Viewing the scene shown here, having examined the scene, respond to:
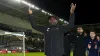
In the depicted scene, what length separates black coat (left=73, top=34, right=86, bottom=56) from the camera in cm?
879

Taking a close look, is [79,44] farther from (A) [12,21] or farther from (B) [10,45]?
(A) [12,21]

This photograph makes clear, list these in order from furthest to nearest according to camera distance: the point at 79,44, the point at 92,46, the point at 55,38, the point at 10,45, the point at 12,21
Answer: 1. the point at 12,21
2. the point at 10,45
3. the point at 79,44
4. the point at 92,46
5. the point at 55,38

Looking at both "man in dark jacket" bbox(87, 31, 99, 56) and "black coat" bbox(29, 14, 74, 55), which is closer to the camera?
"black coat" bbox(29, 14, 74, 55)

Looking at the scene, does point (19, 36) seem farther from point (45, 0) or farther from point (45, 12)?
point (45, 12)

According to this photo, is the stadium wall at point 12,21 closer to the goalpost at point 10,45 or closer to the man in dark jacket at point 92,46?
the goalpost at point 10,45

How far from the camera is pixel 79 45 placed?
892 cm

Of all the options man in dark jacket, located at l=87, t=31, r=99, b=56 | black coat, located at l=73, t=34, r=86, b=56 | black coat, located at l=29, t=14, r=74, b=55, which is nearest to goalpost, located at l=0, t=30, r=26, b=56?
black coat, located at l=73, t=34, r=86, b=56

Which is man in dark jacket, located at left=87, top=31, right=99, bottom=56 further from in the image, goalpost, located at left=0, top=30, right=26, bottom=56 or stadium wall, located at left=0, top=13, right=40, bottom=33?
stadium wall, located at left=0, top=13, right=40, bottom=33

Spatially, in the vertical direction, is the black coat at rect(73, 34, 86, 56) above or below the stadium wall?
below

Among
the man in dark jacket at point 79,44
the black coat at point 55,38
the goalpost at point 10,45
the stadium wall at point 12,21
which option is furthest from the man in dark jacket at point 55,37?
the stadium wall at point 12,21

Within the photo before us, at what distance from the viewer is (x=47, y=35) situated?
580 centimetres

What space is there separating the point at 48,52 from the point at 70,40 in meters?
3.18

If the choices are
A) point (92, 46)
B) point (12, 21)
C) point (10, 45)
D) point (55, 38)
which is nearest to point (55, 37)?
point (55, 38)

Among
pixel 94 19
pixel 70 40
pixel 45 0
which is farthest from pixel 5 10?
pixel 94 19
